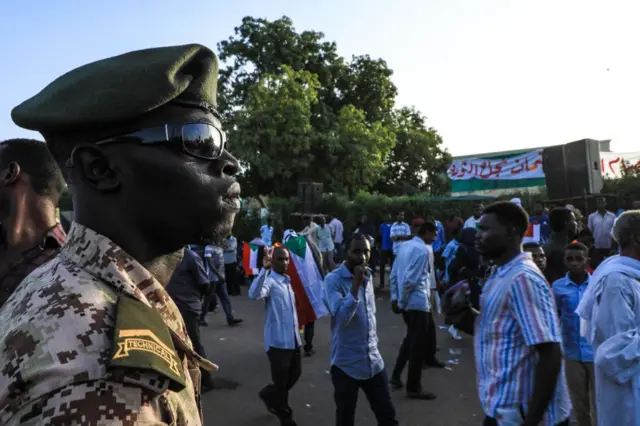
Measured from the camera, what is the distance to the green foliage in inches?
923

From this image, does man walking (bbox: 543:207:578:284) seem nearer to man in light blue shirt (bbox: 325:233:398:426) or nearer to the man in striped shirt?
man in light blue shirt (bbox: 325:233:398:426)

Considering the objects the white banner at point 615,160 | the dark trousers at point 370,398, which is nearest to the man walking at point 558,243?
the dark trousers at point 370,398

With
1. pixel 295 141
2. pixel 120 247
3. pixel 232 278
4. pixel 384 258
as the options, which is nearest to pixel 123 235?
pixel 120 247

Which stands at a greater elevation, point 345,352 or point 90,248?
point 90,248

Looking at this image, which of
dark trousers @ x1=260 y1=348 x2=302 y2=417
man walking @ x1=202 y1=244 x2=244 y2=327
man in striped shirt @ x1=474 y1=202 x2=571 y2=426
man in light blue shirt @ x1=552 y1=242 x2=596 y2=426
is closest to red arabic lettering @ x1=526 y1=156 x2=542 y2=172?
man walking @ x1=202 y1=244 x2=244 y2=327

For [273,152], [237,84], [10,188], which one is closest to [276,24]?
[237,84]

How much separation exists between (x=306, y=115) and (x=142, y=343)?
77.2 ft

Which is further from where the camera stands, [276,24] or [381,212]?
[276,24]

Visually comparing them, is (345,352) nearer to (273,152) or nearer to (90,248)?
(90,248)

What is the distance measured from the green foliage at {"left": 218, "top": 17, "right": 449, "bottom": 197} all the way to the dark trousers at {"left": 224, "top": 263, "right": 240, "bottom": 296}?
33.5 feet

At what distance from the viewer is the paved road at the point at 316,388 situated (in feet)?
17.5

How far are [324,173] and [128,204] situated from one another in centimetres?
2386

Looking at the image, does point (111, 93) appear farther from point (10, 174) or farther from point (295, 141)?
point (295, 141)

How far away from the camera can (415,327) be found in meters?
6.21
